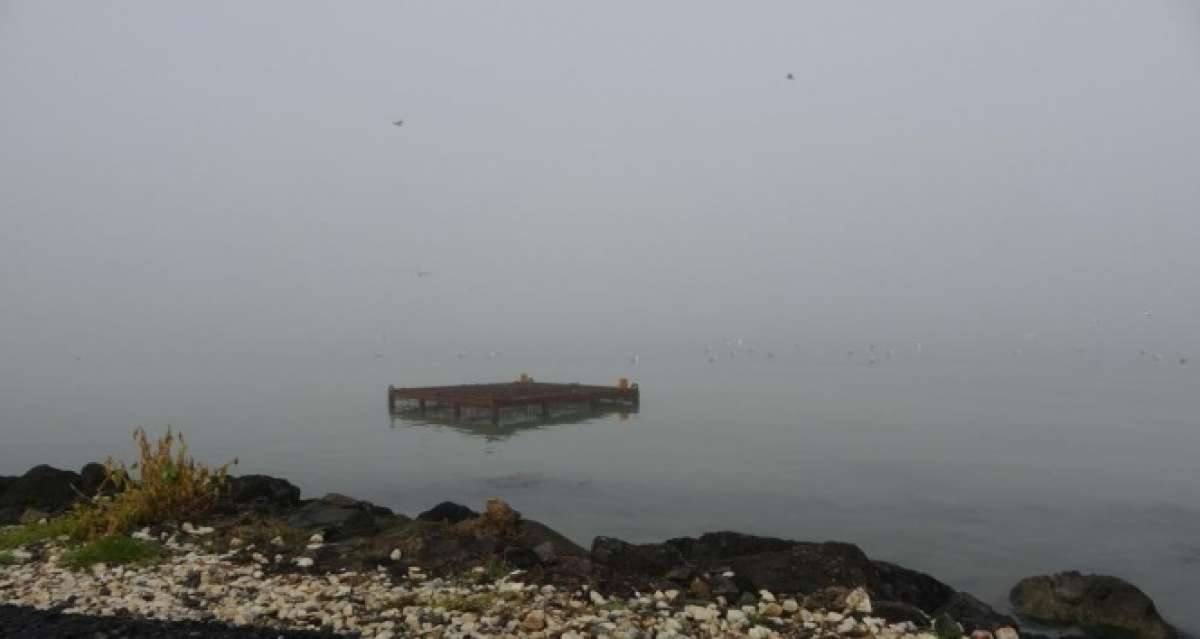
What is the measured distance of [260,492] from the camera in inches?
535

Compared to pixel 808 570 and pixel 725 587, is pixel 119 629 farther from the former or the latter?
pixel 808 570

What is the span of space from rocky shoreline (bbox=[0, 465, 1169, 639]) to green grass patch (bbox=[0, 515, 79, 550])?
0.75 ft

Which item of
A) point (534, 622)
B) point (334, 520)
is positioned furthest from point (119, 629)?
point (334, 520)

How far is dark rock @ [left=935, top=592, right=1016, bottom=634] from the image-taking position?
8.79 m

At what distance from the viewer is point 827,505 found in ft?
79.5

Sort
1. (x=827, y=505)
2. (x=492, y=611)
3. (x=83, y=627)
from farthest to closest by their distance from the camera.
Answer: (x=827, y=505) < (x=492, y=611) < (x=83, y=627)

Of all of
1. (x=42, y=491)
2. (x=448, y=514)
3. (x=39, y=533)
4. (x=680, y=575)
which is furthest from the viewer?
(x=42, y=491)

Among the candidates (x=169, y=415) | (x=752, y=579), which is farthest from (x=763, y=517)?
(x=169, y=415)

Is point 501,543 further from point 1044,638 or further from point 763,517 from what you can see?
point 763,517

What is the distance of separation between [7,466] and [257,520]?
3233cm

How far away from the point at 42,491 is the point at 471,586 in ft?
33.0

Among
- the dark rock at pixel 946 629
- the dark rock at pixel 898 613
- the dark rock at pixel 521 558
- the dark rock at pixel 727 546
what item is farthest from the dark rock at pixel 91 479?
the dark rock at pixel 946 629

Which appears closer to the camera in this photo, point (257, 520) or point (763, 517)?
point (257, 520)

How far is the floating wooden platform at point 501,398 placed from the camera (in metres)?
42.3
